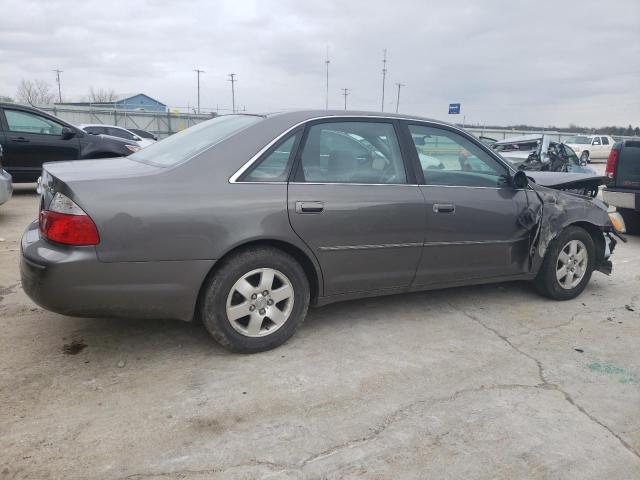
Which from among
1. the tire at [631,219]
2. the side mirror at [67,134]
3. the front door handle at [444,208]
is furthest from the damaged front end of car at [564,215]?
the side mirror at [67,134]

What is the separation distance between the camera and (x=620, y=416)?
9.19ft

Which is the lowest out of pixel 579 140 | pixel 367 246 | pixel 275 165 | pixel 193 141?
pixel 367 246

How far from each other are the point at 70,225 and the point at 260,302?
1189mm

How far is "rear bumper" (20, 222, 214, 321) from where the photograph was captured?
2.79 meters

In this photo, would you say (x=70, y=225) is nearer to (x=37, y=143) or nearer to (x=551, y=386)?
(x=551, y=386)

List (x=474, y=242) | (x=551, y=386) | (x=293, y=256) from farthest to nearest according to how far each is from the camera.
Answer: (x=474, y=242) → (x=293, y=256) → (x=551, y=386)

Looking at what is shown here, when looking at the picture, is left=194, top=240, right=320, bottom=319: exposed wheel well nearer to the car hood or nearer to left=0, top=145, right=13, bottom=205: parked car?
the car hood

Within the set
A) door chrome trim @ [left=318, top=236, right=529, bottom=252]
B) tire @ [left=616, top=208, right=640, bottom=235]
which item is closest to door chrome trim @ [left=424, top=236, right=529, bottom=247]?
door chrome trim @ [left=318, top=236, right=529, bottom=252]

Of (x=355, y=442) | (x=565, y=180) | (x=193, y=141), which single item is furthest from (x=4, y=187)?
(x=565, y=180)

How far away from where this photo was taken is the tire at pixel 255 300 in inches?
123

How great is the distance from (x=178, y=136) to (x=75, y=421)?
7.34 feet

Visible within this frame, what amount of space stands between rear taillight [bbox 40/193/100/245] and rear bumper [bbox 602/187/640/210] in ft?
23.3

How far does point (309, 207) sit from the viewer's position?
332 centimetres

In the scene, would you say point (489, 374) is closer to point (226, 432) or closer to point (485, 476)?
point (485, 476)
